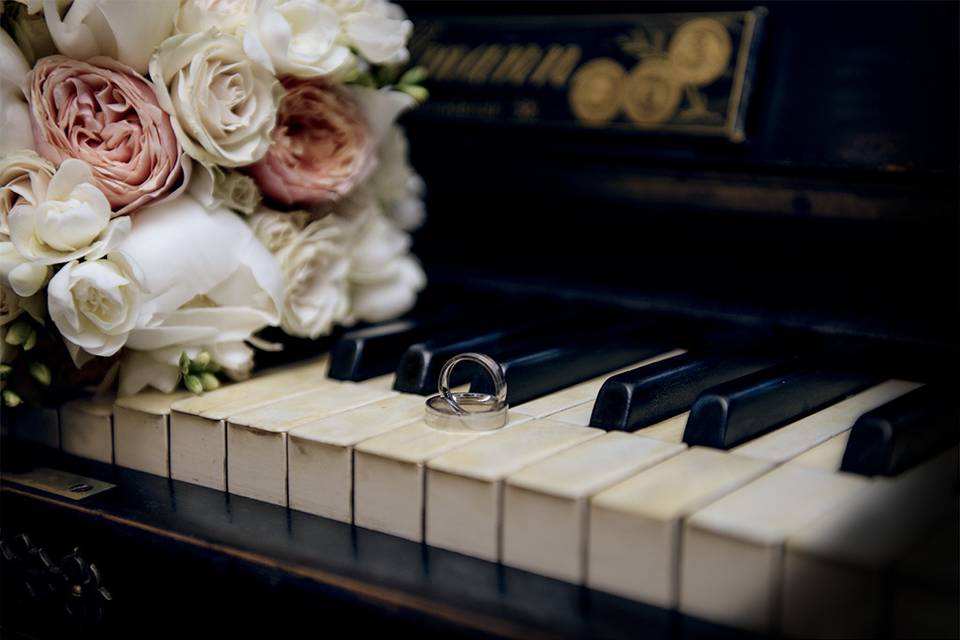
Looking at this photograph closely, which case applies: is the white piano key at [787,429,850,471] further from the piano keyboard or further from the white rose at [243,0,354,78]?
the white rose at [243,0,354,78]

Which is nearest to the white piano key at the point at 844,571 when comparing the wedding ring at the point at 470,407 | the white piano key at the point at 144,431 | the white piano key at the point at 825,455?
the white piano key at the point at 825,455

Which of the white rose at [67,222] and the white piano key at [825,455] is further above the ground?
the white rose at [67,222]

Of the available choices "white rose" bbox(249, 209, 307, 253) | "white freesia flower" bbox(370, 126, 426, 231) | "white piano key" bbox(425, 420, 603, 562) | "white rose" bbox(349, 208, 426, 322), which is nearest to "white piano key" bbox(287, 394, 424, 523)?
"white piano key" bbox(425, 420, 603, 562)

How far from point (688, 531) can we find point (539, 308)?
74 centimetres

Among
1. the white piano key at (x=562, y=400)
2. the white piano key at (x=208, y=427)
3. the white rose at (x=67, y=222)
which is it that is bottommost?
the white piano key at (x=208, y=427)

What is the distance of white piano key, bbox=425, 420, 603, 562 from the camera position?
99 centimetres

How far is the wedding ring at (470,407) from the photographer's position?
112cm

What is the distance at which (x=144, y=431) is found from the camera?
49.8 inches

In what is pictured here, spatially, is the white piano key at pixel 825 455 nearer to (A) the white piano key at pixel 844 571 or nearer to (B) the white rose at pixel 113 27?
(A) the white piano key at pixel 844 571

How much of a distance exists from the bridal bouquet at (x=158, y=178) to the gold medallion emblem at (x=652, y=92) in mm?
329

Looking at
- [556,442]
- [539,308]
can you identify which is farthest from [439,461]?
[539,308]

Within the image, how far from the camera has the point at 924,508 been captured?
36.5 inches

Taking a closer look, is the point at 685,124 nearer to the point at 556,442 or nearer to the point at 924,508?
the point at 556,442

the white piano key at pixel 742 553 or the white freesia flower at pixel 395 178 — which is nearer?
the white piano key at pixel 742 553
